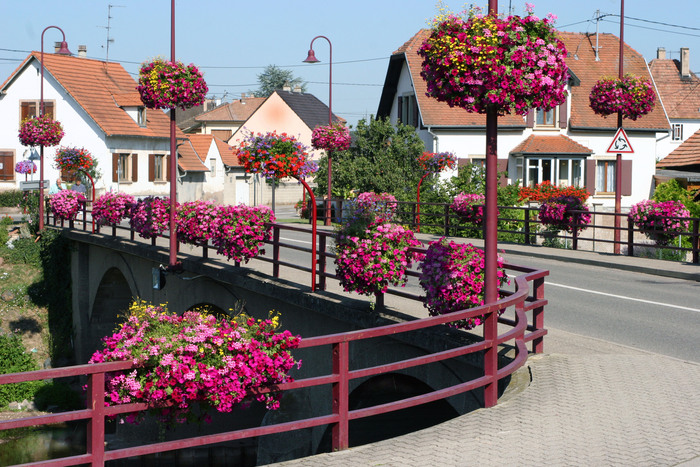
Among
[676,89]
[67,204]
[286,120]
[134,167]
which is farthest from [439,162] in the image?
[676,89]

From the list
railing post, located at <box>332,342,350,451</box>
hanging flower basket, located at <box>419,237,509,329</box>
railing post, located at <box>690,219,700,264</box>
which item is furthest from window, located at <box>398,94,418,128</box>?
railing post, located at <box>332,342,350,451</box>

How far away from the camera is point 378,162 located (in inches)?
1409

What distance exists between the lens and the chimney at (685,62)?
76688mm

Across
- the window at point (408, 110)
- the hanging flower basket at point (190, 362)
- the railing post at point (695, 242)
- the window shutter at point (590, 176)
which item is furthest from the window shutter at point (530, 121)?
the hanging flower basket at point (190, 362)

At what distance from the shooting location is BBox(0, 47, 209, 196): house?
165 feet

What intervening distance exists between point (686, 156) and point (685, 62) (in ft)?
174

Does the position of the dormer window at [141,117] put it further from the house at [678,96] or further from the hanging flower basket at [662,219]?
the house at [678,96]

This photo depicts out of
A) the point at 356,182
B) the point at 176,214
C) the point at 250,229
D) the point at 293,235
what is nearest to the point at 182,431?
the point at 176,214

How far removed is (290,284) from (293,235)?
15628 millimetres

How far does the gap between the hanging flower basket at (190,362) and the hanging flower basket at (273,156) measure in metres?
7.65

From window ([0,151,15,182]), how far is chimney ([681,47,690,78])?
2276 inches

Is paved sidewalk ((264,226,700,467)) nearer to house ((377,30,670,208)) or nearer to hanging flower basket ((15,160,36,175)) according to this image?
house ((377,30,670,208))

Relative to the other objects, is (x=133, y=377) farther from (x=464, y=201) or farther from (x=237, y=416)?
(x=464, y=201)

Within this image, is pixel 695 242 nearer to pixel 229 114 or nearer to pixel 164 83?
pixel 164 83
